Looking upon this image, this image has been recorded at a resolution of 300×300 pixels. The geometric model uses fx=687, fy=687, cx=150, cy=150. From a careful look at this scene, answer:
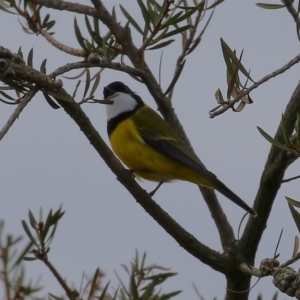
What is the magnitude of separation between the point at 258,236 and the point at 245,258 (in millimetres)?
69

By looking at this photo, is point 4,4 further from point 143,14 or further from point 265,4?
point 265,4

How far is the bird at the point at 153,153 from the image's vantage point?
10.3ft

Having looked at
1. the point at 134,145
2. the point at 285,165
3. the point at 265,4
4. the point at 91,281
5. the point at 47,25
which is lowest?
the point at 91,281

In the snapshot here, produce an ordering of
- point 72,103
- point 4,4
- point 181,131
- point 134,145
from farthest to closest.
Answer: point 134,145 → point 181,131 → point 4,4 → point 72,103

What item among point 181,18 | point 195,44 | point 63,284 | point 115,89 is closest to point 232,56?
point 181,18

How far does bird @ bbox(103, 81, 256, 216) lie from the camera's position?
10.3ft

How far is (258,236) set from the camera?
72.1 inches

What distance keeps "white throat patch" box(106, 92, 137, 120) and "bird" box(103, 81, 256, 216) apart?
0.02m

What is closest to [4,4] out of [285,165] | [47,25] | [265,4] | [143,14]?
[47,25]

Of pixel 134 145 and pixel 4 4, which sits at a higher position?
pixel 134 145

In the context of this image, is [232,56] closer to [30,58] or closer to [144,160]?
[30,58]

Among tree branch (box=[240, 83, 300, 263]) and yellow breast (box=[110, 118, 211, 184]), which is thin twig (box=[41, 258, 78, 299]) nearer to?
tree branch (box=[240, 83, 300, 263])

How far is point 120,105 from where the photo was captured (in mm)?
3738

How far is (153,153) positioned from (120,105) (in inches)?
20.3
